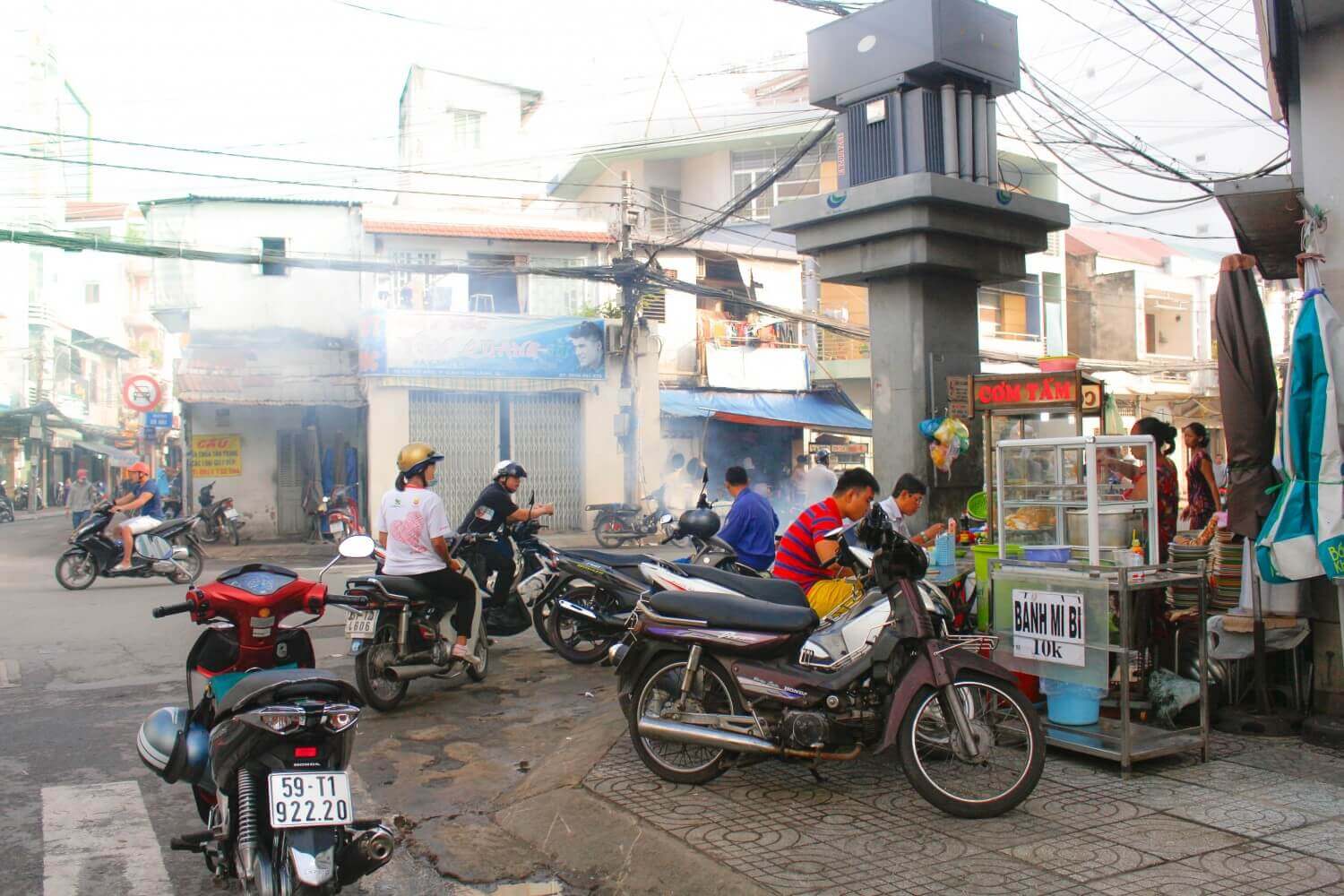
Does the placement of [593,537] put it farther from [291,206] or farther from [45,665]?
[45,665]

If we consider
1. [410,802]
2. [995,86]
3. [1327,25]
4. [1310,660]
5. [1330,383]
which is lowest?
[410,802]

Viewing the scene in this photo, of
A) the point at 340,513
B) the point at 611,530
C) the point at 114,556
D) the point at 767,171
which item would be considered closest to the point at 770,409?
the point at 611,530

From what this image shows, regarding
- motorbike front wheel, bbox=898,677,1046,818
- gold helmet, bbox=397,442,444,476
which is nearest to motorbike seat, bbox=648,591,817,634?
motorbike front wheel, bbox=898,677,1046,818

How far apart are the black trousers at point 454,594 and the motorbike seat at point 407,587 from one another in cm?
6

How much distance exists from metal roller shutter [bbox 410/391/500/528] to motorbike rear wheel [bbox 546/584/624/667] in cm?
1239

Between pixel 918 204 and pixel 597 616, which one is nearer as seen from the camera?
pixel 918 204

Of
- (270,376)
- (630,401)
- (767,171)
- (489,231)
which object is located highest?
(767,171)

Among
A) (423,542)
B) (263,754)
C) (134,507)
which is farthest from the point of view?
(134,507)

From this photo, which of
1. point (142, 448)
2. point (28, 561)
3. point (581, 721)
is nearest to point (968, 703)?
point (581, 721)

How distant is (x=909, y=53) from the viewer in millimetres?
8148

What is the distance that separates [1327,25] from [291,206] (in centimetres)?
2116

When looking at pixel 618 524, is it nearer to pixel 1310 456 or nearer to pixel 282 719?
pixel 1310 456

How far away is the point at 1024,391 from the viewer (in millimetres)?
7223

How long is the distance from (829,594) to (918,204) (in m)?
3.65
